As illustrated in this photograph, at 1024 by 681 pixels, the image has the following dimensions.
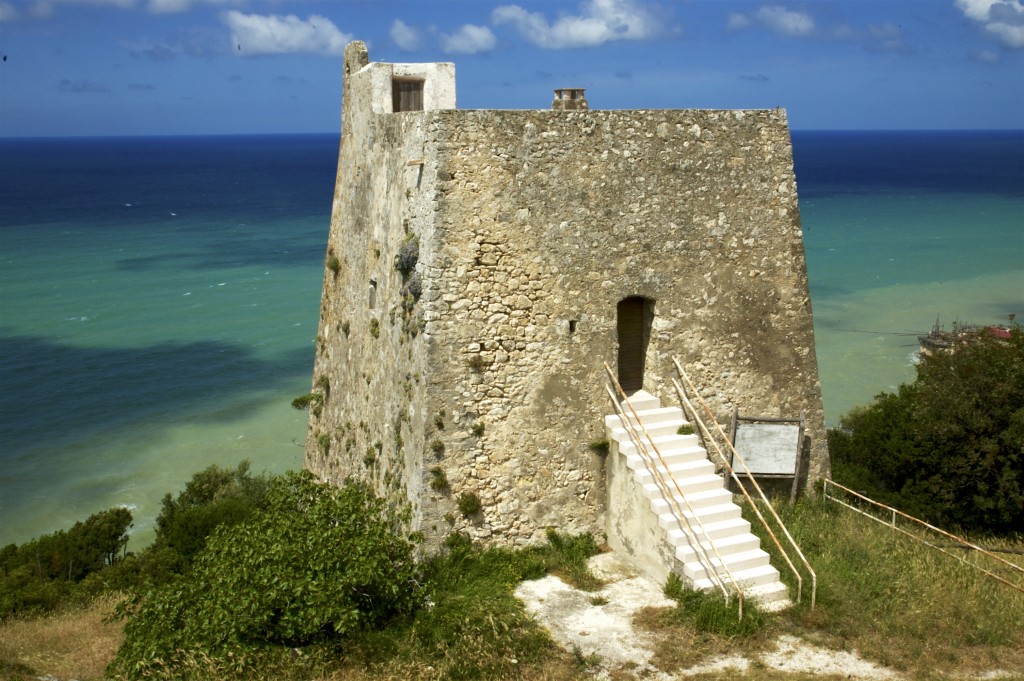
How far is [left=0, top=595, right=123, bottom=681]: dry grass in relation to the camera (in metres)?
13.3

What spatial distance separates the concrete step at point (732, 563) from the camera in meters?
12.9

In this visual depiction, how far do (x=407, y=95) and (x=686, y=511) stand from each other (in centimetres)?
852

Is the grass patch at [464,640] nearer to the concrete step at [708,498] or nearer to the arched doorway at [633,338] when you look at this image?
the concrete step at [708,498]

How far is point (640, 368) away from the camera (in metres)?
15.4

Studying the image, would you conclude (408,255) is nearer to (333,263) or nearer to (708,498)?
(333,263)

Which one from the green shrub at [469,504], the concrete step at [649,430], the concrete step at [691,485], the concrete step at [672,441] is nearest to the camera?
the concrete step at [691,485]

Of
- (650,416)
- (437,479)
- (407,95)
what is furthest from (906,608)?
(407,95)

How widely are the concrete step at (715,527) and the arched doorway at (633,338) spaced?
2545mm

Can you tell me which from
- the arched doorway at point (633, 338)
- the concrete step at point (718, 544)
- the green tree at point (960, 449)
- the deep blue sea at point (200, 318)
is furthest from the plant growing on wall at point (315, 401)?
the deep blue sea at point (200, 318)

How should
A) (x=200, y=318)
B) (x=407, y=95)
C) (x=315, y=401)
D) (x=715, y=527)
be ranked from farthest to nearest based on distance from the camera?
(x=200, y=318), (x=315, y=401), (x=407, y=95), (x=715, y=527)

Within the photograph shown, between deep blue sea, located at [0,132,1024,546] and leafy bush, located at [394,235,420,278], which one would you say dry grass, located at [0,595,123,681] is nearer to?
leafy bush, located at [394,235,420,278]

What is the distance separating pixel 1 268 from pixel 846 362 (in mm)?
61373

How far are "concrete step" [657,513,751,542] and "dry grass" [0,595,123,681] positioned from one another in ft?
26.5

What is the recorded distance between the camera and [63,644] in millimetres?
Result: 14859
